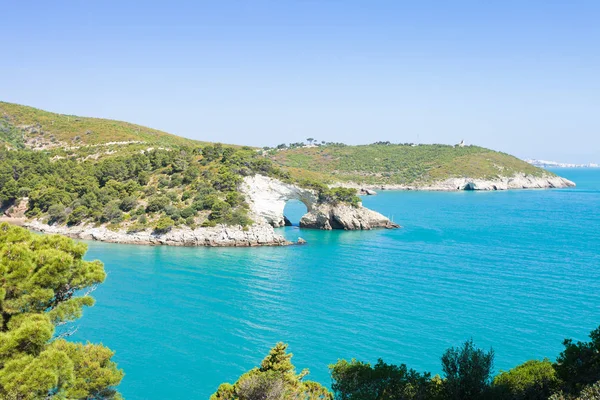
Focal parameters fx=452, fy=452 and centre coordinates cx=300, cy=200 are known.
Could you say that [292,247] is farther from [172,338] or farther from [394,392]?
[394,392]

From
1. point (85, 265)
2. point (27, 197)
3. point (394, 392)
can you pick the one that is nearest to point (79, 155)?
point (27, 197)

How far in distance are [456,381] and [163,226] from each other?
46.8 metres

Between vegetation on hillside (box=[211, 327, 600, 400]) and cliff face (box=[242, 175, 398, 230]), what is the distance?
5146 cm

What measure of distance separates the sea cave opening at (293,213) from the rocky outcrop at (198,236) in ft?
59.1

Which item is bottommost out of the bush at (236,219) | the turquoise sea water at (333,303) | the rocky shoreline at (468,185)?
the turquoise sea water at (333,303)

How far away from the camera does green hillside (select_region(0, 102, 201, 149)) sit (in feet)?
341

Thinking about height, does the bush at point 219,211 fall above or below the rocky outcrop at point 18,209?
above

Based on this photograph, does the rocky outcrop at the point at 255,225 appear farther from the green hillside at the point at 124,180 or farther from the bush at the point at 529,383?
the bush at the point at 529,383

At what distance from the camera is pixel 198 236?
5681cm

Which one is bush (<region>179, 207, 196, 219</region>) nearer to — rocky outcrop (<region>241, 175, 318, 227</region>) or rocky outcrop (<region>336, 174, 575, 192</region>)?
rocky outcrop (<region>241, 175, 318, 227</region>)

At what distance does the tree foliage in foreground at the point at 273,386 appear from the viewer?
614 inches

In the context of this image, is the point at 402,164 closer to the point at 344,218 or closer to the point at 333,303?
the point at 344,218

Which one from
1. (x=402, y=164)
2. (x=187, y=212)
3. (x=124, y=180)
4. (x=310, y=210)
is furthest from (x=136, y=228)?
(x=402, y=164)

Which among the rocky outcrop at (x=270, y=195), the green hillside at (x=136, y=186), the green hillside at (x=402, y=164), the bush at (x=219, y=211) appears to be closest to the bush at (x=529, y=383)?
the green hillside at (x=136, y=186)
